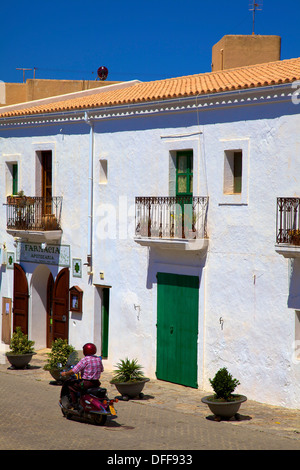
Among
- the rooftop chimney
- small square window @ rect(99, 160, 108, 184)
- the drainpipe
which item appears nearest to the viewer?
small square window @ rect(99, 160, 108, 184)

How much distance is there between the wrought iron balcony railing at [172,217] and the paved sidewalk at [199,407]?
3.63 metres

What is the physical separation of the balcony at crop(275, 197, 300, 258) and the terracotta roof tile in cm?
250

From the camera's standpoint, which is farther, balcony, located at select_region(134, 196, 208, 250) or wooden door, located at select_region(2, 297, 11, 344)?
wooden door, located at select_region(2, 297, 11, 344)

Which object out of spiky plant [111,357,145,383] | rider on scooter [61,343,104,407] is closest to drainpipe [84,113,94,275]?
spiky plant [111,357,145,383]

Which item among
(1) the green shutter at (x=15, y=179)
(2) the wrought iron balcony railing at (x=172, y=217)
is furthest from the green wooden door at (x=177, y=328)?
A: (1) the green shutter at (x=15, y=179)

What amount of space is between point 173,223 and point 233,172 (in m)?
1.92

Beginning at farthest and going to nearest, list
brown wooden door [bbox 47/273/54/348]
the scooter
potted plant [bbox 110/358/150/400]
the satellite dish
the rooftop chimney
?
the satellite dish < the rooftop chimney < brown wooden door [bbox 47/273/54/348] < potted plant [bbox 110/358/150/400] < the scooter

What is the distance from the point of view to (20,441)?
11.9 meters

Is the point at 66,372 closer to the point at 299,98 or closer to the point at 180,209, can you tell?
the point at 180,209

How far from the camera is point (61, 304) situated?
21.3 meters

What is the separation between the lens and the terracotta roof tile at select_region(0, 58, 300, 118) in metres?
15.8

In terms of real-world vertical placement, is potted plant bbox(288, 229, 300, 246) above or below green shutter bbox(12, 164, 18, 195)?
below

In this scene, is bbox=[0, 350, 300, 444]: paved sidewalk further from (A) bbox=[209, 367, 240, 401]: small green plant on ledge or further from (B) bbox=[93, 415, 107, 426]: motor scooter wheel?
(B) bbox=[93, 415, 107, 426]: motor scooter wheel

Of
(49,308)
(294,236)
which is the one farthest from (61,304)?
(294,236)
